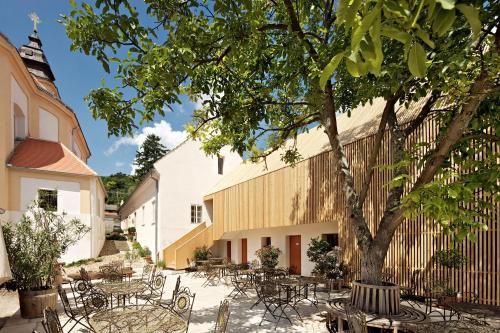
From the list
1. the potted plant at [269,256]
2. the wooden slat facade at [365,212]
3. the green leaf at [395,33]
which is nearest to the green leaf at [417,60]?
the green leaf at [395,33]

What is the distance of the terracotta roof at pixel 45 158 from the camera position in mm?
16078

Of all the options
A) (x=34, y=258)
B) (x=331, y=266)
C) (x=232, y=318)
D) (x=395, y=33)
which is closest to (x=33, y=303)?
(x=34, y=258)

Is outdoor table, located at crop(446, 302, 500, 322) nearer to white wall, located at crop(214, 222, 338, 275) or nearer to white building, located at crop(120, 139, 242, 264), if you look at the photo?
white wall, located at crop(214, 222, 338, 275)

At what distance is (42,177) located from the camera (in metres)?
16.4

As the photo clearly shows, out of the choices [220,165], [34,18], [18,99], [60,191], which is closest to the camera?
[18,99]

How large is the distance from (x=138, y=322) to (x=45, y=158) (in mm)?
15588

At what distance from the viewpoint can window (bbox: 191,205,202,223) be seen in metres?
20.8

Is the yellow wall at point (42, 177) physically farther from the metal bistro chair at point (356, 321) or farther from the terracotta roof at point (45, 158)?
the metal bistro chair at point (356, 321)

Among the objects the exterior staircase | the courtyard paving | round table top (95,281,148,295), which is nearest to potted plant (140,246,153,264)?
the exterior staircase

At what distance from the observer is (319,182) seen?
12562 millimetres

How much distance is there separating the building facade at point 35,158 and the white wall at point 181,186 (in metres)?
3.78

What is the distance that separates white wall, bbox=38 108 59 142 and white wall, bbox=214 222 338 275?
1285cm

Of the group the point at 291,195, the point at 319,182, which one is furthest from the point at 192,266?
the point at 319,182

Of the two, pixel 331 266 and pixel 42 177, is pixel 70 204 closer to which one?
pixel 42 177
